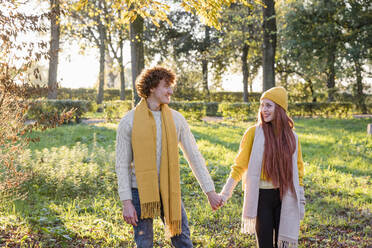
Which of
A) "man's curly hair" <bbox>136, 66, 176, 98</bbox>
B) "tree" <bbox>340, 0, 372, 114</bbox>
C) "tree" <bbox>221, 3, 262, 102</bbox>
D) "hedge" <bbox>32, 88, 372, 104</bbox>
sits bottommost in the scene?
"man's curly hair" <bbox>136, 66, 176, 98</bbox>

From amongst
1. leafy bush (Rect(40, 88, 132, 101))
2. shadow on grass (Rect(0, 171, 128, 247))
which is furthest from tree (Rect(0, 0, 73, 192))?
leafy bush (Rect(40, 88, 132, 101))

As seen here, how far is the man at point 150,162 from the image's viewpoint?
103 inches

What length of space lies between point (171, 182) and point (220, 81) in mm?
33343

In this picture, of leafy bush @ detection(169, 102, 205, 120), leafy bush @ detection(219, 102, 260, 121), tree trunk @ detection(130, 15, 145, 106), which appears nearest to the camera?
tree trunk @ detection(130, 15, 145, 106)

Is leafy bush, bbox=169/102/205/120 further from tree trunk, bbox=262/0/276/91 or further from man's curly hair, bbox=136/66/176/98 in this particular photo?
man's curly hair, bbox=136/66/176/98

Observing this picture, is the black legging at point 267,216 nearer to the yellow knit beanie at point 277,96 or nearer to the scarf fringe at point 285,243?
the scarf fringe at point 285,243

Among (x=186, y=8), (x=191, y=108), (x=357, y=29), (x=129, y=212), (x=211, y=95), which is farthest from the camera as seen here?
(x=211, y=95)

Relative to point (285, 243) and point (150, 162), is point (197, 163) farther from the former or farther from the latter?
point (285, 243)

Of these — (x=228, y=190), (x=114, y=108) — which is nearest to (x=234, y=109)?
(x=114, y=108)

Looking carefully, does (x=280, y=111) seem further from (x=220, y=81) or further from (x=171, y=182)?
(x=220, y=81)

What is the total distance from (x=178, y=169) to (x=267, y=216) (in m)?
0.94

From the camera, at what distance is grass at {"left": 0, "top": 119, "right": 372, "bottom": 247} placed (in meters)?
4.23

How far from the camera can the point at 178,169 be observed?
2773 mm

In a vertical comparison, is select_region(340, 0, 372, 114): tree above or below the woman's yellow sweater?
above
